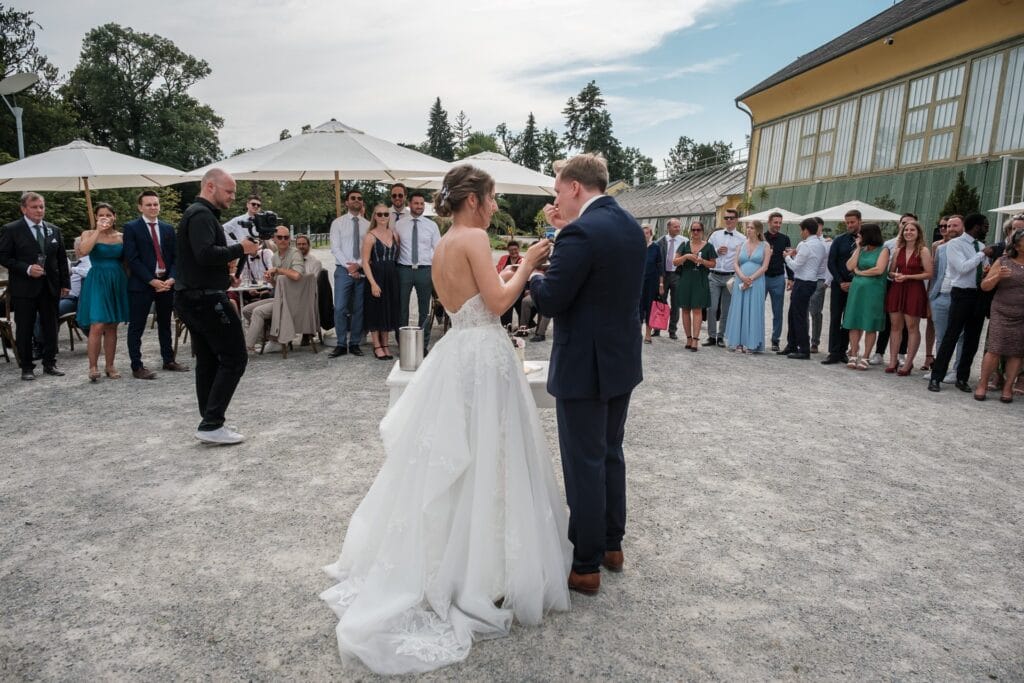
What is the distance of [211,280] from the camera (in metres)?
4.86

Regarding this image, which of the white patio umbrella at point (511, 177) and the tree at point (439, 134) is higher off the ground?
the tree at point (439, 134)

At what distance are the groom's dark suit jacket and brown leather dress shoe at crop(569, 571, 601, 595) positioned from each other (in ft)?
2.95

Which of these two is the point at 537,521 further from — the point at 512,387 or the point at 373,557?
the point at 373,557

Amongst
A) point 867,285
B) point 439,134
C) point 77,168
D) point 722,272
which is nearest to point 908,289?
point 867,285

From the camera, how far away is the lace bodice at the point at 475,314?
3072 millimetres

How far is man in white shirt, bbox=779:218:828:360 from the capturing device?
9383mm

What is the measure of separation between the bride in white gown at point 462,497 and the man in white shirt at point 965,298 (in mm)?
6417

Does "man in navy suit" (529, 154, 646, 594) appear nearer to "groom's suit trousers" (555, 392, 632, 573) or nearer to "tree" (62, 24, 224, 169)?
"groom's suit trousers" (555, 392, 632, 573)

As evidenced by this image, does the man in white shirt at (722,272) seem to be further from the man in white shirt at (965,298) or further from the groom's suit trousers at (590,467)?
the groom's suit trousers at (590,467)

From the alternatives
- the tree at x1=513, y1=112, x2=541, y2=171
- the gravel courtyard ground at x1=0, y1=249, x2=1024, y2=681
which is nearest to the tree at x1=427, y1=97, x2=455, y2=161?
the tree at x1=513, y1=112, x2=541, y2=171

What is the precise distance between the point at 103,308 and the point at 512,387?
6113 mm

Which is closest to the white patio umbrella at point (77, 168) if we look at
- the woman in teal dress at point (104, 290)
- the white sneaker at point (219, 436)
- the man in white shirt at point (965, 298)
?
the woman in teal dress at point (104, 290)

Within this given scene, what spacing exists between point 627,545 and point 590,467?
95 cm

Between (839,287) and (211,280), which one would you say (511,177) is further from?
(211,280)
